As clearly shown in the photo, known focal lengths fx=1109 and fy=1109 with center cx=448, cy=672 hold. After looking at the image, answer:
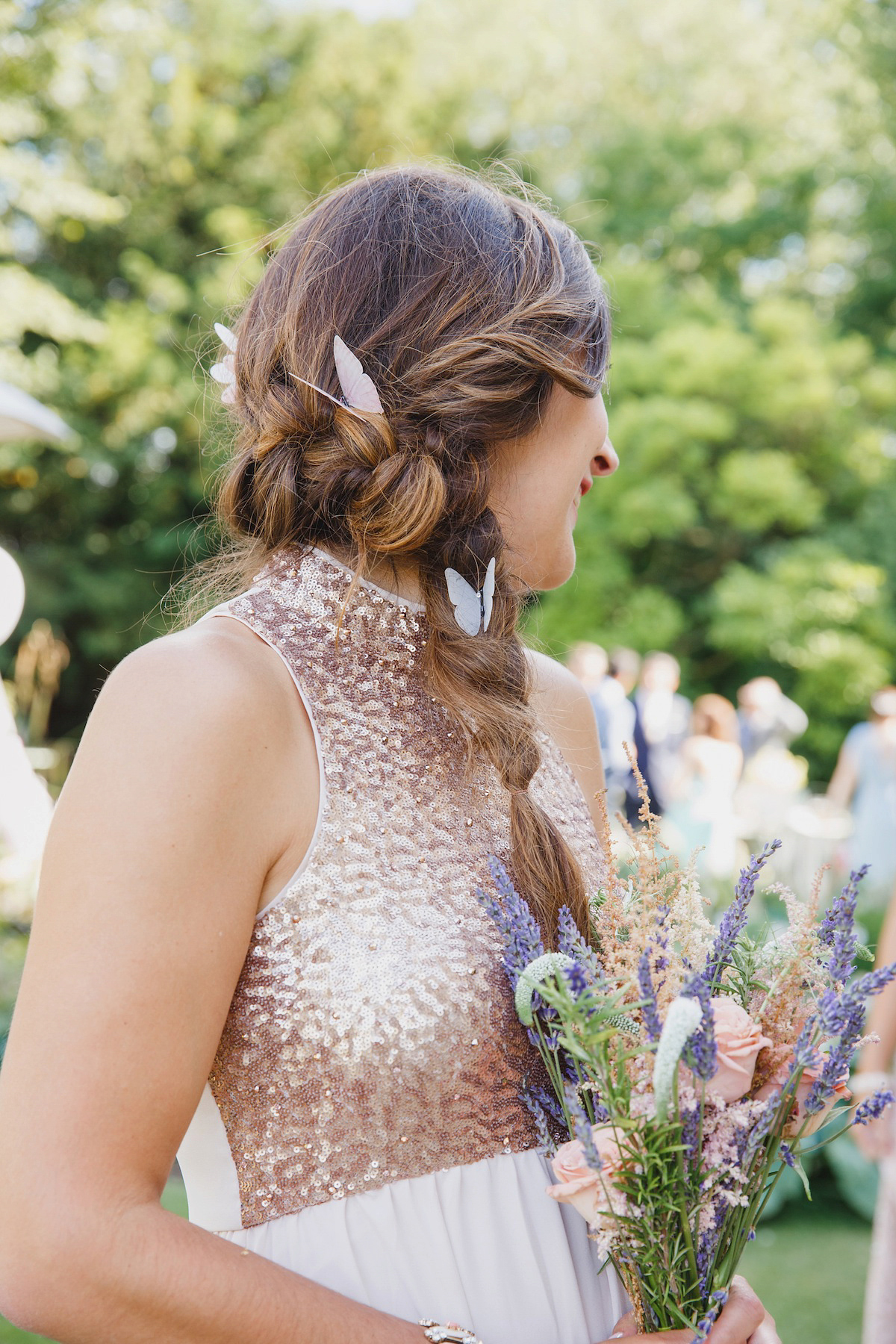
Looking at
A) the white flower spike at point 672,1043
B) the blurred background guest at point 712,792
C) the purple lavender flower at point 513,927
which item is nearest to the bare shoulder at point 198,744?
the purple lavender flower at point 513,927

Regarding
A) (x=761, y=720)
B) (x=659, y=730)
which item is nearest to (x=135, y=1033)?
(x=659, y=730)

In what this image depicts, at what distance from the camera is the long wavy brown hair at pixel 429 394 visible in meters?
1.50

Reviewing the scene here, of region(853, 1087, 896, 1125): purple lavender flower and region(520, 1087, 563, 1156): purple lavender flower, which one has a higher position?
region(853, 1087, 896, 1125): purple lavender flower

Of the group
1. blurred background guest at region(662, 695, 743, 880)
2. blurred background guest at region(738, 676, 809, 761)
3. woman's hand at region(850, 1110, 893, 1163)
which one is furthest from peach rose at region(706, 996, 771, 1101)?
blurred background guest at region(738, 676, 809, 761)

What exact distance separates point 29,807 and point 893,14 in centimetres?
1929

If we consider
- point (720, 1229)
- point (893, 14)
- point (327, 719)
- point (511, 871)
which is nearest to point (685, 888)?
point (511, 871)

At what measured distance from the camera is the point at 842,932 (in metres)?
1.26

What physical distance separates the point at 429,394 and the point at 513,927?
71 cm

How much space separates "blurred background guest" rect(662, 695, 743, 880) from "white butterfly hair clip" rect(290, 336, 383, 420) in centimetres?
774

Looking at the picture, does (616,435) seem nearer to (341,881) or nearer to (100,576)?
(100,576)

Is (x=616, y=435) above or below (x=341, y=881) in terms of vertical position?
below

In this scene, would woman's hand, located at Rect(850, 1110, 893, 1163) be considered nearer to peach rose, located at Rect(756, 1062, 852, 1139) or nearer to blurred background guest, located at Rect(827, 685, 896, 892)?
peach rose, located at Rect(756, 1062, 852, 1139)

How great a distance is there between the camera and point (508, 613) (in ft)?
5.45

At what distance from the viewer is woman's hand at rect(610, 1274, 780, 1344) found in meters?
1.23
